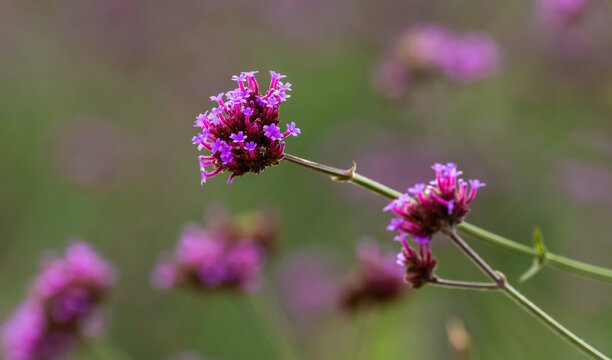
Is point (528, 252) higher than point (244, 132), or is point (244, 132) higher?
point (244, 132)

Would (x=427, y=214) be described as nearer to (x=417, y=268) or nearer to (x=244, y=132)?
(x=417, y=268)

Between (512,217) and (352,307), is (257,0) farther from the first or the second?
(352,307)

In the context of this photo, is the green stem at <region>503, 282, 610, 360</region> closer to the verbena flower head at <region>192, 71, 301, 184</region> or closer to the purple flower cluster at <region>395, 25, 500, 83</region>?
the verbena flower head at <region>192, 71, 301, 184</region>

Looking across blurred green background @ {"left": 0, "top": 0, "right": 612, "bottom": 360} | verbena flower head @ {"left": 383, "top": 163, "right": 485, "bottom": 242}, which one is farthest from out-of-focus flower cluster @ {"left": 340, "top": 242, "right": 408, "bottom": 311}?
verbena flower head @ {"left": 383, "top": 163, "right": 485, "bottom": 242}

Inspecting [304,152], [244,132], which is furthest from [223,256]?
[304,152]

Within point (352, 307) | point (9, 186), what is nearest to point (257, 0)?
point (9, 186)
